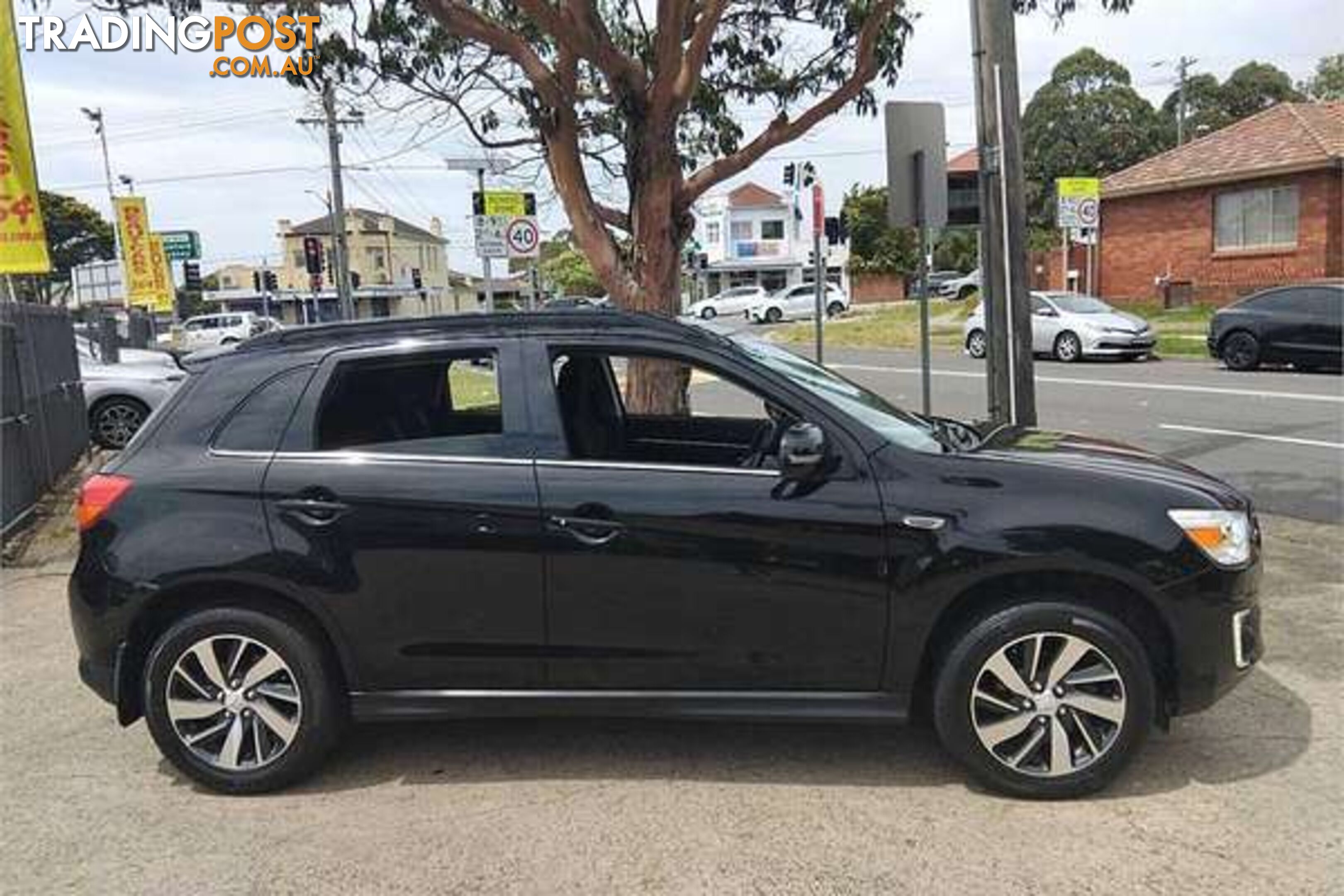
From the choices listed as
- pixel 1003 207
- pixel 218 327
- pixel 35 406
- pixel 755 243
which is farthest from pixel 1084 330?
pixel 755 243

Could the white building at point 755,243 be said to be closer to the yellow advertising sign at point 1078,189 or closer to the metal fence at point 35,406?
the yellow advertising sign at point 1078,189

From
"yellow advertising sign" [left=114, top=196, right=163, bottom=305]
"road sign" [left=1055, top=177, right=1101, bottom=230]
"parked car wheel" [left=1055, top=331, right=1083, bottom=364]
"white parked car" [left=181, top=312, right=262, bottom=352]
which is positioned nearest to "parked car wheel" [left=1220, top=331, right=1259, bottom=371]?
"parked car wheel" [left=1055, top=331, right=1083, bottom=364]

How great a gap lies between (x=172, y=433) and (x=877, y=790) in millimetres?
2941

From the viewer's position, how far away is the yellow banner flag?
30.1 metres

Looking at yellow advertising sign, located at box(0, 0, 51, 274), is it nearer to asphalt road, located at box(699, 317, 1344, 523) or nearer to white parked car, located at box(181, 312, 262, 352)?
asphalt road, located at box(699, 317, 1344, 523)

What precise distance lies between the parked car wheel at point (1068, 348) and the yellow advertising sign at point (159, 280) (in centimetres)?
2223

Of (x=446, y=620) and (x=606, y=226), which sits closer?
(x=446, y=620)

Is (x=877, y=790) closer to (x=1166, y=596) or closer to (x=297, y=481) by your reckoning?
(x=1166, y=596)

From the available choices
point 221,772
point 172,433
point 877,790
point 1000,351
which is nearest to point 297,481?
point 172,433

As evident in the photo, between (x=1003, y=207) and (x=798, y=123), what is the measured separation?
8.82 ft

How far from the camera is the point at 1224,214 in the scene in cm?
2872

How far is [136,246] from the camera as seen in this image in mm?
29359

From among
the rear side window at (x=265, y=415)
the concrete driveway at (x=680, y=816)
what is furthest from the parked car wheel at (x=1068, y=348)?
the rear side window at (x=265, y=415)

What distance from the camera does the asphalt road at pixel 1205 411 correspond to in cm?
970
